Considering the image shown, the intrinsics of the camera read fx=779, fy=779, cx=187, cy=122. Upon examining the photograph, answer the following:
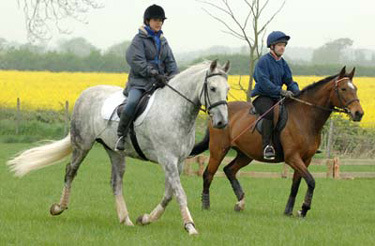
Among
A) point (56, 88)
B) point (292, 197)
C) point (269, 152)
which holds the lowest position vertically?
point (56, 88)

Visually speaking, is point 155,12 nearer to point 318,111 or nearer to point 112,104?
point 112,104

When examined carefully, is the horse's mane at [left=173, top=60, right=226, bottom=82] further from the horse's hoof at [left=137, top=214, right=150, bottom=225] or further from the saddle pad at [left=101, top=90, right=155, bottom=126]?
the horse's hoof at [left=137, top=214, right=150, bottom=225]

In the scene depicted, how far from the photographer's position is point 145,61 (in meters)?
9.54

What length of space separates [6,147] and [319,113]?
16.2 m

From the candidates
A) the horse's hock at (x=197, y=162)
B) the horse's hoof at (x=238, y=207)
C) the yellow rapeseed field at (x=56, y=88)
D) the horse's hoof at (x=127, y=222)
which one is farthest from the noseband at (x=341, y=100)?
the yellow rapeseed field at (x=56, y=88)

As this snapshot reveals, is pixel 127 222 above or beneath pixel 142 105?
beneath

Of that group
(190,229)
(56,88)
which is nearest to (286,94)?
(190,229)

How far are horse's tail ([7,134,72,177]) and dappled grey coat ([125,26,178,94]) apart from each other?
1673 millimetres

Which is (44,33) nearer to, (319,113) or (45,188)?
(45,188)

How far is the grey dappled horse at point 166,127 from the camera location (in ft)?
29.1

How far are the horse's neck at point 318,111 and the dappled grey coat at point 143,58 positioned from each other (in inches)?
121

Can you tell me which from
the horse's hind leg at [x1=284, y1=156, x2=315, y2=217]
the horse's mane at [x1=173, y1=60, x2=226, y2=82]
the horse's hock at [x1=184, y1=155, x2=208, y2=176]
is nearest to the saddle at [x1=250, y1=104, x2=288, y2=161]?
the horse's hind leg at [x1=284, y1=156, x2=315, y2=217]

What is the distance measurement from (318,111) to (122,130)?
3.77 metres

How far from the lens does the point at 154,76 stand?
9414mm
